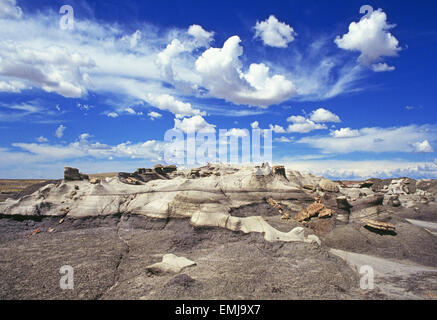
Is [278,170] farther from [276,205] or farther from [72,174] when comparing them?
[72,174]

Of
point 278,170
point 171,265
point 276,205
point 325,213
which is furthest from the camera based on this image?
point 278,170

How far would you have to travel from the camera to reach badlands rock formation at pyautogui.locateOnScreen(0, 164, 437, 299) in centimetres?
788

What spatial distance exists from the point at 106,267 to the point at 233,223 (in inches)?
247

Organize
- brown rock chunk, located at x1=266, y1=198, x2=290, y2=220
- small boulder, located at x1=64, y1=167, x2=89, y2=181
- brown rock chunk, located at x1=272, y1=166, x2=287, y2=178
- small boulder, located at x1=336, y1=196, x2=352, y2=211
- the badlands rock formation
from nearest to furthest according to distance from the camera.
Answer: the badlands rock formation < brown rock chunk, located at x1=266, y1=198, x2=290, y2=220 < small boulder, located at x1=336, y1=196, x2=352, y2=211 < small boulder, located at x1=64, y1=167, x2=89, y2=181 < brown rock chunk, located at x1=272, y1=166, x2=287, y2=178

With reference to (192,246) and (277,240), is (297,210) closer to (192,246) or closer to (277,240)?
(277,240)

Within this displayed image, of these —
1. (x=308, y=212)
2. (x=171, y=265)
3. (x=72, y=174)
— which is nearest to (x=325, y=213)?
(x=308, y=212)

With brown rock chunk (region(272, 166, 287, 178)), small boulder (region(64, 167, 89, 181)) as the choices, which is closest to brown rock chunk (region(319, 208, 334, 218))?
brown rock chunk (region(272, 166, 287, 178))

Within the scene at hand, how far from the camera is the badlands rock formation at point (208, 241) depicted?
25.9ft

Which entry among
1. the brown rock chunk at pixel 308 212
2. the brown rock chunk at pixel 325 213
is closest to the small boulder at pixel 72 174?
the brown rock chunk at pixel 308 212

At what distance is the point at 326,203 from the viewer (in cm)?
1953

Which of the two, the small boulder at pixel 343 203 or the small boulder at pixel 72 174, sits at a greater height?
the small boulder at pixel 72 174

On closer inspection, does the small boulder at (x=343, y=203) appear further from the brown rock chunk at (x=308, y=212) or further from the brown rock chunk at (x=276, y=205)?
the brown rock chunk at (x=276, y=205)

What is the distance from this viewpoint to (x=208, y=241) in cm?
1270

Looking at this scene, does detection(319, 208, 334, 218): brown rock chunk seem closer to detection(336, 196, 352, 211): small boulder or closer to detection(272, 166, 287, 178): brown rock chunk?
detection(336, 196, 352, 211): small boulder
